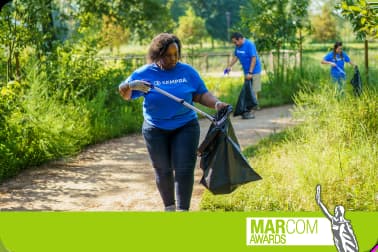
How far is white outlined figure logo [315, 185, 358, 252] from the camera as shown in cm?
390

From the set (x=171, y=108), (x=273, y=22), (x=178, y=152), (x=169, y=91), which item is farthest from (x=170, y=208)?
(x=273, y=22)

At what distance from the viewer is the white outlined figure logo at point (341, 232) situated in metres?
3.90

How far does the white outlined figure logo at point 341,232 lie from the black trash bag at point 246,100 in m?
6.07

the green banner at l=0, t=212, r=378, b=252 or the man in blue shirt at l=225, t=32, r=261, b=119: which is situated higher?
the man in blue shirt at l=225, t=32, r=261, b=119

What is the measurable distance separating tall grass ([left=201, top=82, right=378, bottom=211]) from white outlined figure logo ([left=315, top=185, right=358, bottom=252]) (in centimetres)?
61

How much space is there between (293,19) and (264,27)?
611 mm

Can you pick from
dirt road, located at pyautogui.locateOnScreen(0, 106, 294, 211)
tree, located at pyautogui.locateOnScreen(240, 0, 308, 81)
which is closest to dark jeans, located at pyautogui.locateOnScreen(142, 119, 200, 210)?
dirt road, located at pyautogui.locateOnScreen(0, 106, 294, 211)

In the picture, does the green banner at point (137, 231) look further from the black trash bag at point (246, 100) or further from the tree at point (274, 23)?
the tree at point (274, 23)

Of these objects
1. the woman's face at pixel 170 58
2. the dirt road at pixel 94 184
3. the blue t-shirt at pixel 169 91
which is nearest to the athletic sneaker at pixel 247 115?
the dirt road at pixel 94 184

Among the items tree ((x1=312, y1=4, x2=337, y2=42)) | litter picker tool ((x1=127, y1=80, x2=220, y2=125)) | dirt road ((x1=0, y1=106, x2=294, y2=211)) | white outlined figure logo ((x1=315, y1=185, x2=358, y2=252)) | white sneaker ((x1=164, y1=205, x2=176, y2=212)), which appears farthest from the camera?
tree ((x1=312, y1=4, x2=337, y2=42))

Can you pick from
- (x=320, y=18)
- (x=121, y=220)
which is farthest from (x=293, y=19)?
(x=121, y=220)

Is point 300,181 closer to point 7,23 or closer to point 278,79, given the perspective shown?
point 7,23

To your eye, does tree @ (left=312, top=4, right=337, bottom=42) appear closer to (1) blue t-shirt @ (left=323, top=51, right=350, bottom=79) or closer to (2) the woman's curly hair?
(1) blue t-shirt @ (left=323, top=51, right=350, bottom=79)

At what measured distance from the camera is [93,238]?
13.6ft
